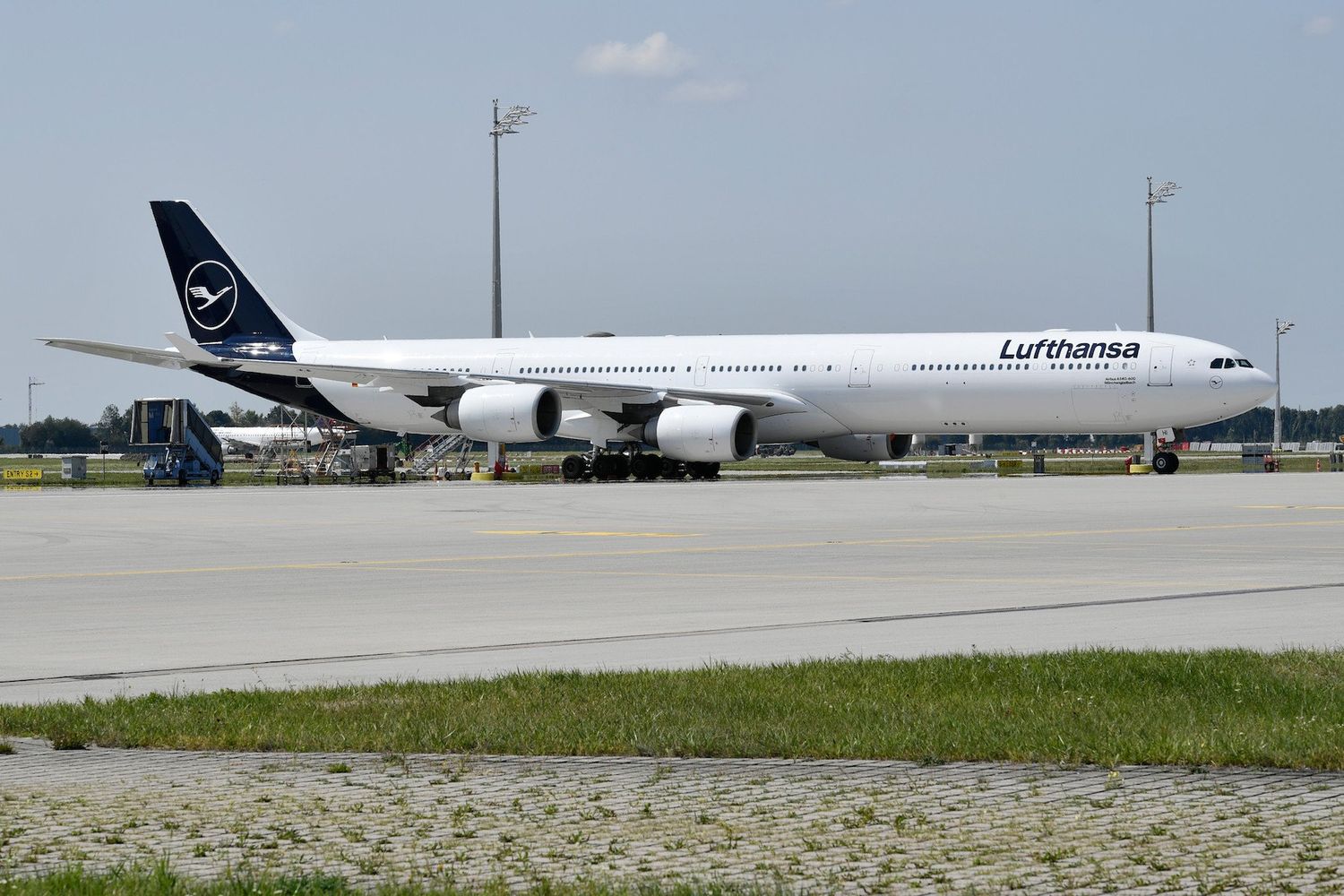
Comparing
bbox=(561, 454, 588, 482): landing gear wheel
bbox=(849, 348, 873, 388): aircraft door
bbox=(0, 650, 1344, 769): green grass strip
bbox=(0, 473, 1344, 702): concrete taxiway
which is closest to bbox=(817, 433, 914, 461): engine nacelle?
bbox=(849, 348, 873, 388): aircraft door

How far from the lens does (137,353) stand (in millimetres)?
50438

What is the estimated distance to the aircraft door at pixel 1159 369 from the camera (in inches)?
1791

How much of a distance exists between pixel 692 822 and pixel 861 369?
4124cm

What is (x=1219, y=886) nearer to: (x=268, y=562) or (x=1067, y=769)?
(x=1067, y=769)

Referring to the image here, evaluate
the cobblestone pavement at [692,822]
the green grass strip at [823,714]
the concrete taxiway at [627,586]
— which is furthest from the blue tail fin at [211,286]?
the cobblestone pavement at [692,822]

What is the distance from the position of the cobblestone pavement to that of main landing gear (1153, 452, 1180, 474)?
44272mm

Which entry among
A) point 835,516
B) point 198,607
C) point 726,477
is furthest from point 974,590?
point 726,477

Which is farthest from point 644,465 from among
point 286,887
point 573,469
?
point 286,887

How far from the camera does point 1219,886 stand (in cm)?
551

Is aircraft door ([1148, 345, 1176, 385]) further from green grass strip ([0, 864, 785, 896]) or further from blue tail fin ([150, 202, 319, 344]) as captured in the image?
green grass strip ([0, 864, 785, 896])

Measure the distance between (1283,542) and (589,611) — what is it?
11521 mm

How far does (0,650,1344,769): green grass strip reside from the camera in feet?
27.0

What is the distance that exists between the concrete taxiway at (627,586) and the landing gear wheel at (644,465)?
16.2 metres

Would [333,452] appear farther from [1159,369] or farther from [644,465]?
[1159,369]
